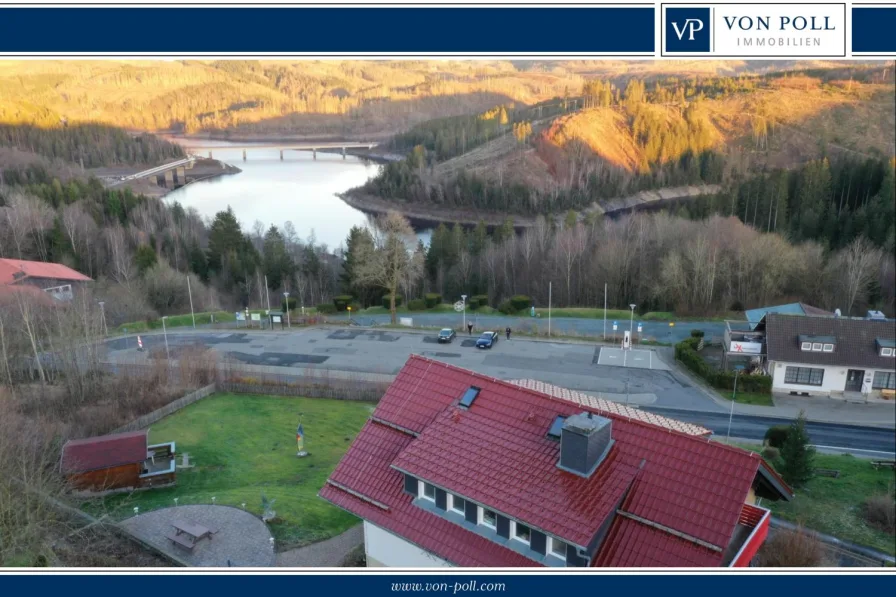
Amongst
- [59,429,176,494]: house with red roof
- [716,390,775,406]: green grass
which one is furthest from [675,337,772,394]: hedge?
[59,429,176,494]: house with red roof

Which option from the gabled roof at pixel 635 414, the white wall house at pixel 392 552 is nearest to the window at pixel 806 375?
the gabled roof at pixel 635 414

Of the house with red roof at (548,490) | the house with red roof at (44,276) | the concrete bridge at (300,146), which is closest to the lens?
the house with red roof at (548,490)

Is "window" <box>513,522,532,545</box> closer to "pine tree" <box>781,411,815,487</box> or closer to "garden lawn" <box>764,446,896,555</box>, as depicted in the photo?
"garden lawn" <box>764,446,896,555</box>

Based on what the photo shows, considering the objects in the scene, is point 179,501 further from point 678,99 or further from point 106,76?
point 678,99

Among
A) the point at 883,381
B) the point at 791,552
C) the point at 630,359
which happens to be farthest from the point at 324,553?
the point at 883,381

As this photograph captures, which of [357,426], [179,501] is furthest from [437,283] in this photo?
[179,501]

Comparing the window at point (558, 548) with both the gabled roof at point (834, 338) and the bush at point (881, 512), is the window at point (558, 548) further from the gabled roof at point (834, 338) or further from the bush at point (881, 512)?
the gabled roof at point (834, 338)
